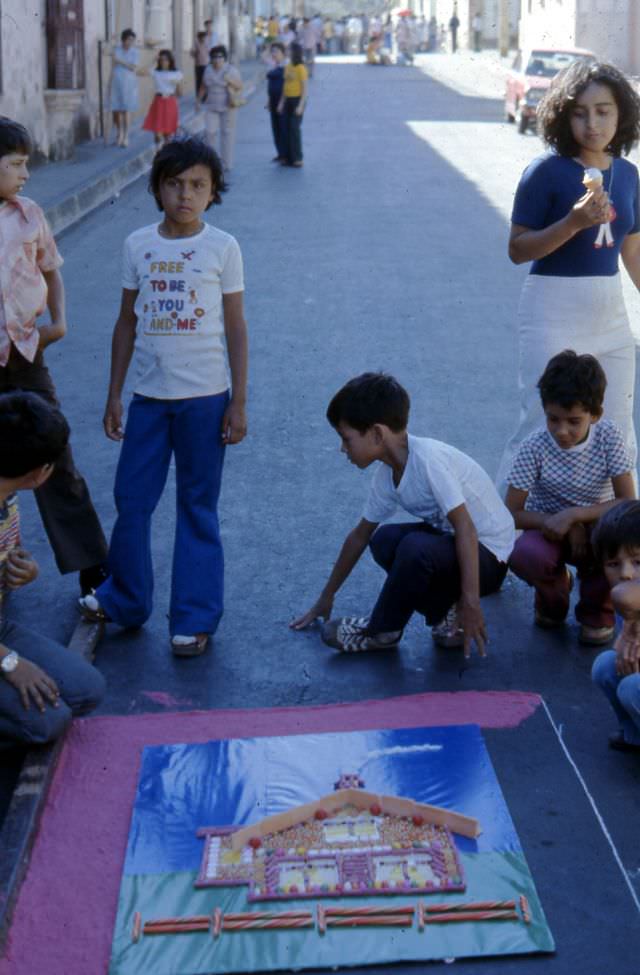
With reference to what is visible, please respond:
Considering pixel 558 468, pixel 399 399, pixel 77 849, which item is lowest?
pixel 77 849

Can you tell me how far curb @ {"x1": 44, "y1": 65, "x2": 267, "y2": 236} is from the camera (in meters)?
14.8

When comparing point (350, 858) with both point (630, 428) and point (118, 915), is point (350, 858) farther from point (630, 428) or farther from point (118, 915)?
point (630, 428)

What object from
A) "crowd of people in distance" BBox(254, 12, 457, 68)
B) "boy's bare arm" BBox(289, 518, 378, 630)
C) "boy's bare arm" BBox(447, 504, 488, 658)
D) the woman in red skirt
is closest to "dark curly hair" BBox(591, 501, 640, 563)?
"boy's bare arm" BBox(447, 504, 488, 658)

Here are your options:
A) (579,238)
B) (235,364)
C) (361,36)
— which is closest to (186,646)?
(235,364)

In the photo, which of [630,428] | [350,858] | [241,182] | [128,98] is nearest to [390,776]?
[350,858]

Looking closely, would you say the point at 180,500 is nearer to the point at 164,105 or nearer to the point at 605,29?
the point at 164,105

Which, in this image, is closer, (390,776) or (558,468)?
(390,776)

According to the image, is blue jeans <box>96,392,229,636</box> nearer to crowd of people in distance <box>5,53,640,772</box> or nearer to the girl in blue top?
crowd of people in distance <box>5,53,640,772</box>

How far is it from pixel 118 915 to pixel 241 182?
16.2m

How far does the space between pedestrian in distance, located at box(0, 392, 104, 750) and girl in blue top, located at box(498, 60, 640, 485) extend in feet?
5.97

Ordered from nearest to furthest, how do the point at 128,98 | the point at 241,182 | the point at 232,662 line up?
the point at 232,662 < the point at 241,182 < the point at 128,98

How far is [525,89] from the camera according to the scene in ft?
86.6

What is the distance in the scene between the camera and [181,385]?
189 inches

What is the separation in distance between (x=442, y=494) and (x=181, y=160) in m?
1.32
